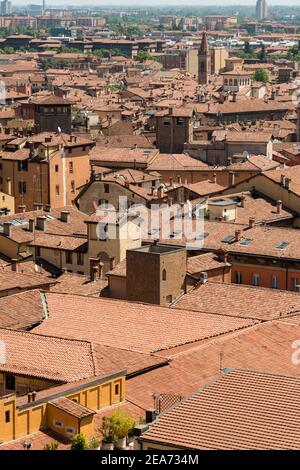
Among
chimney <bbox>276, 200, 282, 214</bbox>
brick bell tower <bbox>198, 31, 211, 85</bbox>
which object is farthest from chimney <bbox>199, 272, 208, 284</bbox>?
brick bell tower <bbox>198, 31, 211, 85</bbox>

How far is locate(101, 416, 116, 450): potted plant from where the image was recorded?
14008 mm

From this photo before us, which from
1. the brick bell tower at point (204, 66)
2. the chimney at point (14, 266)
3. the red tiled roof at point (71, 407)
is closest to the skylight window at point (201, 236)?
the chimney at point (14, 266)

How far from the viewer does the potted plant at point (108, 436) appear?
46.0 ft

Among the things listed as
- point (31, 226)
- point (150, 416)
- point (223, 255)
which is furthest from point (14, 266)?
point (150, 416)

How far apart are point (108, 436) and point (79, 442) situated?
0.34 m

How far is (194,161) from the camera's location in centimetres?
4547

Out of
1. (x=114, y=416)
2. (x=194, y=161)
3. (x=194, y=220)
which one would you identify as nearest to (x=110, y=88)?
(x=194, y=161)

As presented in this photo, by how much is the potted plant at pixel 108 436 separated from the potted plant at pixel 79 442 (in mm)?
202

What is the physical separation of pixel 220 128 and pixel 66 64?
74793 millimetres

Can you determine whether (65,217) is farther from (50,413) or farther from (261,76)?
(261,76)

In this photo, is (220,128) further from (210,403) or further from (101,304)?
(210,403)

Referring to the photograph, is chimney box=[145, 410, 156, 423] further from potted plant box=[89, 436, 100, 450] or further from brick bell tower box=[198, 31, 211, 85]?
brick bell tower box=[198, 31, 211, 85]

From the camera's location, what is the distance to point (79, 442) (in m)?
14.5

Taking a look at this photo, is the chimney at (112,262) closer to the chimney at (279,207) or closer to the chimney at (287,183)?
the chimney at (279,207)
